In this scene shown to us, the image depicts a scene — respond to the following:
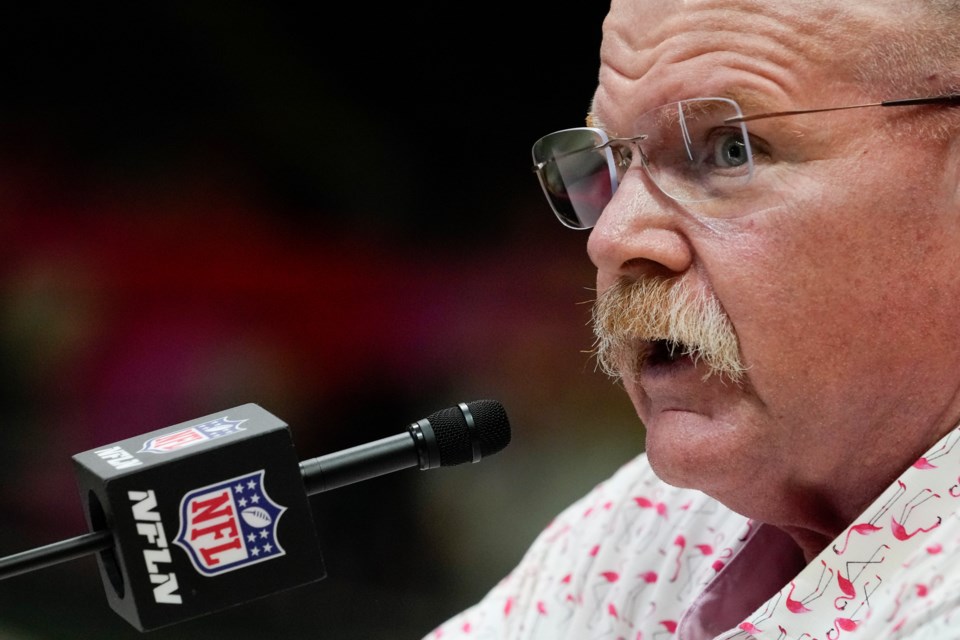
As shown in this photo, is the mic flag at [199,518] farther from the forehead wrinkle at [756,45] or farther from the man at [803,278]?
the forehead wrinkle at [756,45]

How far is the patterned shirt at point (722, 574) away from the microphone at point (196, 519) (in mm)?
495

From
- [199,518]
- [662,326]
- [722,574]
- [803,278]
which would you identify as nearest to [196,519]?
[199,518]

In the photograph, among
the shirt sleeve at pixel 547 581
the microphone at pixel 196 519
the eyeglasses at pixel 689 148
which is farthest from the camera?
the shirt sleeve at pixel 547 581

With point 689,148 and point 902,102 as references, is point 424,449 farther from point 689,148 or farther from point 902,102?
point 902,102

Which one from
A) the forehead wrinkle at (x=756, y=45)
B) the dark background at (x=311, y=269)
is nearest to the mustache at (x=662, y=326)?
the forehead wrinkle at (x=756, y=45)

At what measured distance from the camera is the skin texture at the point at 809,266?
107cm

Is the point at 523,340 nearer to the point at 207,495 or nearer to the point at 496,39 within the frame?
the point at 496,39

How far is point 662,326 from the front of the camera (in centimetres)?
115

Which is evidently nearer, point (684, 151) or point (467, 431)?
point (467, 431)

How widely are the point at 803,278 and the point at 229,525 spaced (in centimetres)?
59

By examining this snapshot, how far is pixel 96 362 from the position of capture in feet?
7.09

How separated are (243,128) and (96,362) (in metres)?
0.57

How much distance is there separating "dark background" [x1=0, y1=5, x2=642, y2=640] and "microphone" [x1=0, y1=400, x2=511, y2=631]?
127 cm

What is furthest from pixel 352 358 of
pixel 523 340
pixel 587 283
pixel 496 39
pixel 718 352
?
pixel 718 352
